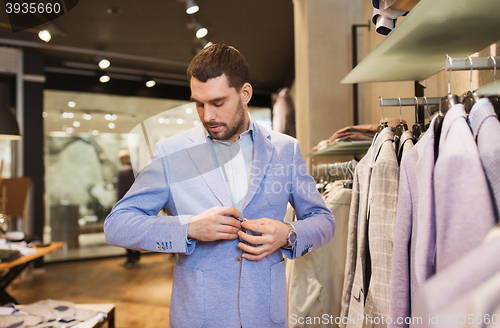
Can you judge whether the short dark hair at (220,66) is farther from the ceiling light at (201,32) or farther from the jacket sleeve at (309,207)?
the ceiling light at (201,32)

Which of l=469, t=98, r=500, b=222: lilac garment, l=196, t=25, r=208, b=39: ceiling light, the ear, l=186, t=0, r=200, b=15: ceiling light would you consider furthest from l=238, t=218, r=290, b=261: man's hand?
l=196, t=25, r=208, b=39: ceiling light

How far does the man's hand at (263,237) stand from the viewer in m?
0.99

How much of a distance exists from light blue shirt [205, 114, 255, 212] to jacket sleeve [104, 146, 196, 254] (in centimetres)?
18

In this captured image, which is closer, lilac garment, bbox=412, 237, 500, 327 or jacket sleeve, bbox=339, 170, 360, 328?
lilac garment, bbox=412, 237, 500, 327

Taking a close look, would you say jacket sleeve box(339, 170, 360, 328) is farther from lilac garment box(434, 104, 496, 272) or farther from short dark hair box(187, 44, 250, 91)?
lilac garment box(434, 104, 496, 272)

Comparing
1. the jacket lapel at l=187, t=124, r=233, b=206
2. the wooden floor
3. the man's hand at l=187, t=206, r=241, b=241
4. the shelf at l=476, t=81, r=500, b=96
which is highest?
the shelf at l=476, t=81, r=500, b=96

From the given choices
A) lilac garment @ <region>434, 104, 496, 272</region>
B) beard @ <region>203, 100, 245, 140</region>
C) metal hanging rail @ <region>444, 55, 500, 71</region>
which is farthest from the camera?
beard @ <region>203, 100, 245, 140</region>

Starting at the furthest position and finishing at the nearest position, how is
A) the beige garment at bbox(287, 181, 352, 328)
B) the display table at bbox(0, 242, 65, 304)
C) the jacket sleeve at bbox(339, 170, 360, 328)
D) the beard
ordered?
the display table at bbox(0, 242, 65, 304), the beige garment at bbox(287, 181, 352, 328), the jacket sleeve at bbox(339, 170, 360, 328), the beard

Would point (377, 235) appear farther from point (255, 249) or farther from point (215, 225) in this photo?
point (215, 225)

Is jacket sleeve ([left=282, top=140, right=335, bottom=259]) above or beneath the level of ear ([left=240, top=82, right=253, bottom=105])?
beneath

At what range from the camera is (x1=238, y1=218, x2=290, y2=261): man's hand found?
0.99 metres

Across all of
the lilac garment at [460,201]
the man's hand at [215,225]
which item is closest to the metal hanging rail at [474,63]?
the lilac garment at [460,201]

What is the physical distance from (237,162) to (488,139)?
0.75 m

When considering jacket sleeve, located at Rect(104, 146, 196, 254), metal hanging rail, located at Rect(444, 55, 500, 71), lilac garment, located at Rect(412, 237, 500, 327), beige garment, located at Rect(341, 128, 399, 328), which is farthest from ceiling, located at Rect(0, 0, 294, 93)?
lilac garment, located at Rect(412, 237, 500, 327)
